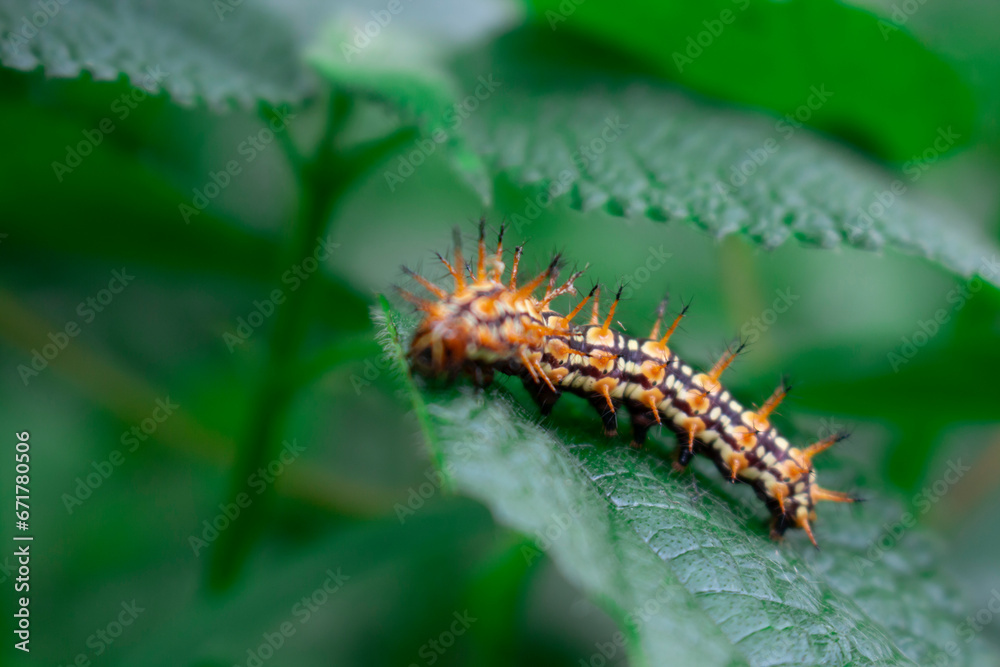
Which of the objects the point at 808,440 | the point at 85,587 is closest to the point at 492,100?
the point at 808,440

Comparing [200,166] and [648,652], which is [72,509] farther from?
[648,652]
